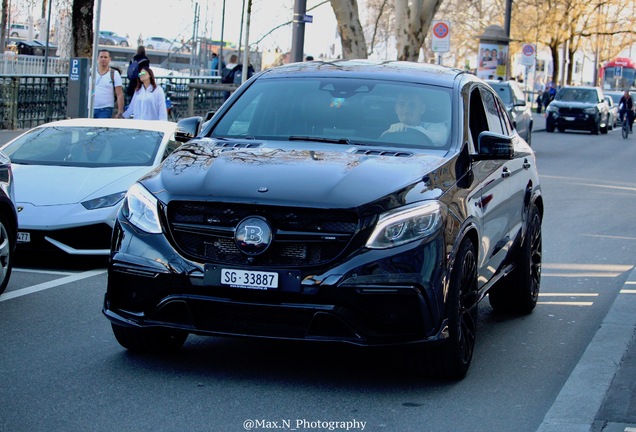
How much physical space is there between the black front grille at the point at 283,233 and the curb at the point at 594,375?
133 cm

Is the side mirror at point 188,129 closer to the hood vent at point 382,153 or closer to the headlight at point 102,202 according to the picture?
the hood vent at point 382,153

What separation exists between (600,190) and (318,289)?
50.4 feet

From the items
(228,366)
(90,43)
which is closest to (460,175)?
(228,366)

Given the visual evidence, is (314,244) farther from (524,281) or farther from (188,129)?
(524,281)

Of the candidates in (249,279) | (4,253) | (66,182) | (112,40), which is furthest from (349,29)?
(112,40)

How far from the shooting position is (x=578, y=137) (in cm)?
4288

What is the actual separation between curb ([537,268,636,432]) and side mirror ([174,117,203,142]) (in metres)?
2.71

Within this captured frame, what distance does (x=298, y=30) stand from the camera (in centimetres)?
2041

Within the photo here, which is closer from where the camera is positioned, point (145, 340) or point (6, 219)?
point (145, 340)

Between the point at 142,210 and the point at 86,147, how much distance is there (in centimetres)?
515

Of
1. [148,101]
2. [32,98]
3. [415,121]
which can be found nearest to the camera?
[415,121]

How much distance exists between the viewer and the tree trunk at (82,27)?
2781cm

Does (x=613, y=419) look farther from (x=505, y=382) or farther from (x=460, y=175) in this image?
(x=460, y=175)

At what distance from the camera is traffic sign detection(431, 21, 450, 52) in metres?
31.9
